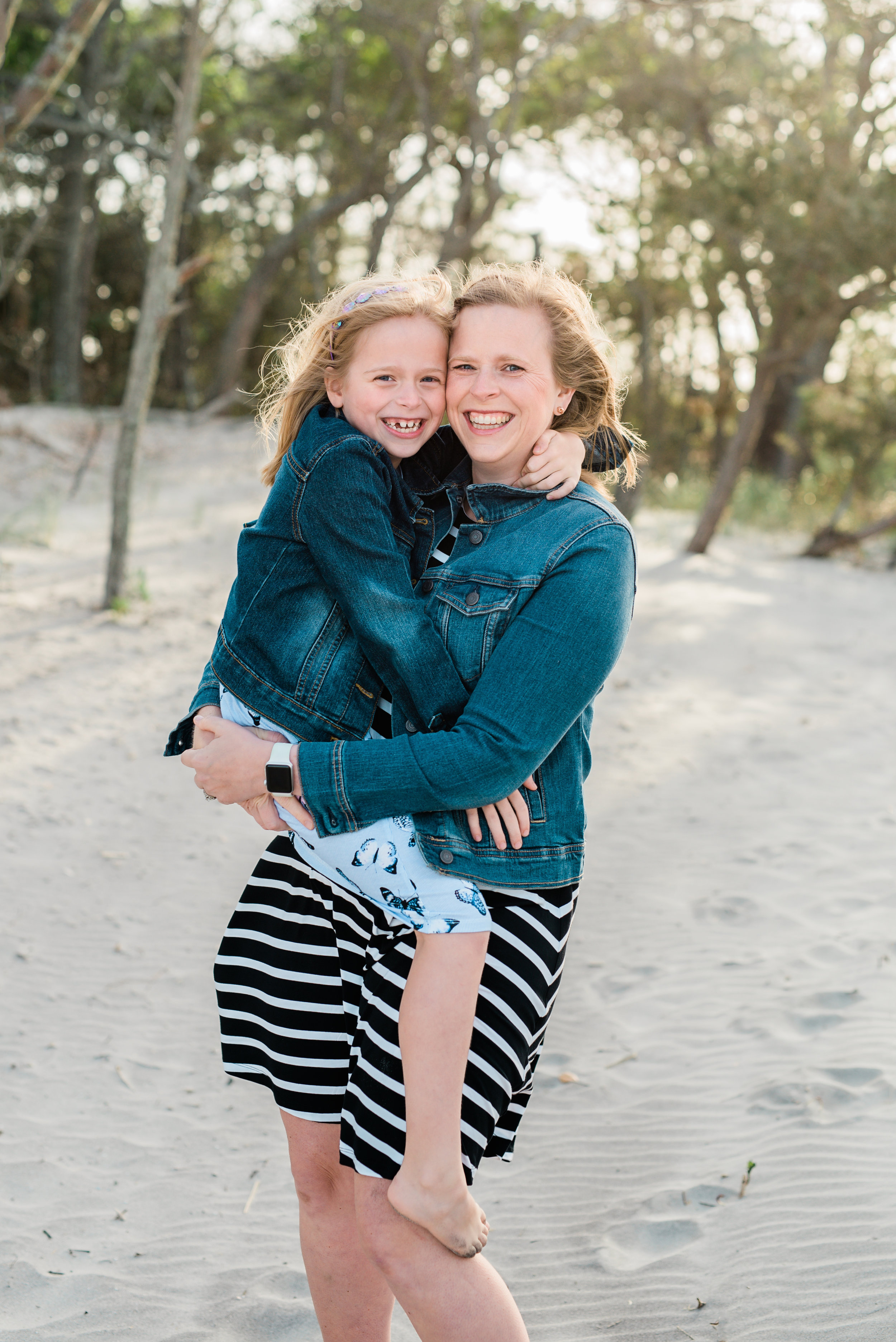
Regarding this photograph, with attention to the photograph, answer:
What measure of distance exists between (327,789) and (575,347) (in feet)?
2.84

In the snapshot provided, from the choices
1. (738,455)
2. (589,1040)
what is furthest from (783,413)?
(589,1040)

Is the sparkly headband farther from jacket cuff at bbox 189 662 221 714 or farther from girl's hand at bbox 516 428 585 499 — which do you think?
jacket cuff at bbox 189 662 221 714

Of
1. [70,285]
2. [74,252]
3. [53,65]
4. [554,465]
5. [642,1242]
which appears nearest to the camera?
[554,465]

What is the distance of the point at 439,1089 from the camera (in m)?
1.61

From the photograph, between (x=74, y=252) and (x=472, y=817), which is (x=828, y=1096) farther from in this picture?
(x=74, y=252)

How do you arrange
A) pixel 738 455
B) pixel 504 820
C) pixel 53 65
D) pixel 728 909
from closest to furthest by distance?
pixel 504 820, pixel 728 909, pixel 53 65, pixel 738 455

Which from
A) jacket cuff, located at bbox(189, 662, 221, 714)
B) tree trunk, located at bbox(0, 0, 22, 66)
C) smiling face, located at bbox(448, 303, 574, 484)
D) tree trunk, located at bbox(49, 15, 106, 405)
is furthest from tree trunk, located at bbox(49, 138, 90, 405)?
smiling face, located at bbox(448, 303, 574, 484)

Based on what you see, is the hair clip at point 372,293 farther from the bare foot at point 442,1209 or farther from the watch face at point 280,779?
the bare foot at point 442,1209

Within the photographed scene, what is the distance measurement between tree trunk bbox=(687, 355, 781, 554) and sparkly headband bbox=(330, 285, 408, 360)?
427 inches

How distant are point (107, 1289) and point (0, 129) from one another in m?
6.80

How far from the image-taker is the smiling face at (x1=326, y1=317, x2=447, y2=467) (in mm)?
1869

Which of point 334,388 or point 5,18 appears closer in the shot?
point 334,388

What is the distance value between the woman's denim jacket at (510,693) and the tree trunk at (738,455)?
1097 cm

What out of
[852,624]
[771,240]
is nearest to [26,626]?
[852,624]
